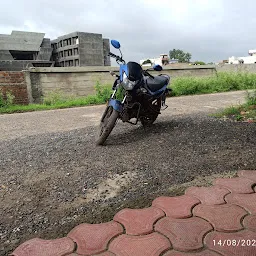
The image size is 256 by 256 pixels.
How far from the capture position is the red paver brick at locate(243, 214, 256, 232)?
145 cm

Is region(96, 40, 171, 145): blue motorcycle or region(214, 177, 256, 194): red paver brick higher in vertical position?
region(96, 40, 171, 145): blue motorcycle

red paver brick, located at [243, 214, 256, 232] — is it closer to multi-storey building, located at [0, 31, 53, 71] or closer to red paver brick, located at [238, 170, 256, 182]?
red paver brick, located at [238, 170, 256, 182]

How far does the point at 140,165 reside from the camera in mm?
2488

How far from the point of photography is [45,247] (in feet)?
4.51

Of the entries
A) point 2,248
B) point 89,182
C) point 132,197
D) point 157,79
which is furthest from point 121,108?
point 2,248

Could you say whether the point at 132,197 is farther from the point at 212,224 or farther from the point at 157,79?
the point at 157,79

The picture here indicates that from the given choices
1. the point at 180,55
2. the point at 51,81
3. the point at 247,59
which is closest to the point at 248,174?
the point at 51,81

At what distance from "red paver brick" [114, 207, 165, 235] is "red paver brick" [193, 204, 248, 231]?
0.25 metres

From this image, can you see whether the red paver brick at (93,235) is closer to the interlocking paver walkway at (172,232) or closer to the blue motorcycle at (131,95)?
the interlocking paver walkway at (172,232)

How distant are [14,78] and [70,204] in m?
7.06

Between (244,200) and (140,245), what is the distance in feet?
2.66

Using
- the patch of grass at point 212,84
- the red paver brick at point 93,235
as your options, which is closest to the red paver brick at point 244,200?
the red paver brick at point 93,235


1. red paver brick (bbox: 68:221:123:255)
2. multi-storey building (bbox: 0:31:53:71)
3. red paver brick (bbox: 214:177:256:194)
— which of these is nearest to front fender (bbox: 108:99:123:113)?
red paver brick (bbox: 214:177:256:194)

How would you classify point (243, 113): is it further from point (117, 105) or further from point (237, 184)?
point (237, 184)
